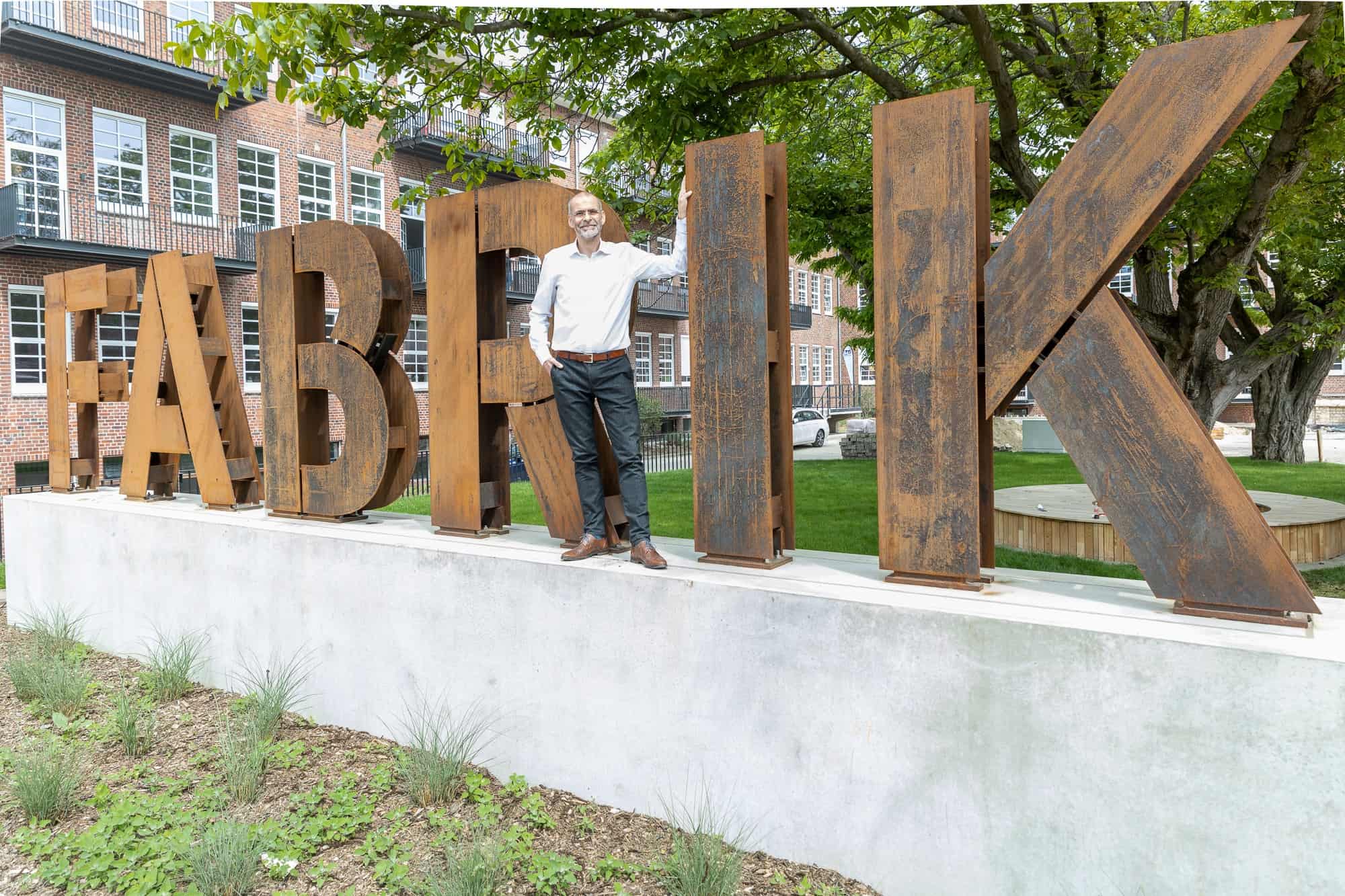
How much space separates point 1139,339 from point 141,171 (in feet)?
74.2

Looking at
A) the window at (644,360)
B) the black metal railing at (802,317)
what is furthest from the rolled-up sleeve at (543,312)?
the black metal railing at (802,317)

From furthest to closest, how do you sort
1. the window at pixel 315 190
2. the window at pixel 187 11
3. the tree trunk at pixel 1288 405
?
1. the window at pixel 315 190
2. the window at pixel 187 11
3. the tree trunk at pixel 1288 405

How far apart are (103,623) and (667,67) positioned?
20.4ft

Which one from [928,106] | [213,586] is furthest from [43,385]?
[928,106]

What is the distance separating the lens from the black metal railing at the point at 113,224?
17672 mm

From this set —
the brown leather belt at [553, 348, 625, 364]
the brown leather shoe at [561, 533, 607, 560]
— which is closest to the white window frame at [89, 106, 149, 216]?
the brown leather belt at [553, 348, 625, 364]

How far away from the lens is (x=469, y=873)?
3.20 meters

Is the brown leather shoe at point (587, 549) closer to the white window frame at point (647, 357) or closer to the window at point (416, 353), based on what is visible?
the window at point (416, 353)

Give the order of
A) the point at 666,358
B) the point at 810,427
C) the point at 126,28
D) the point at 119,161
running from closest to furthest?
the point at 126,28
the point at 119,161
the point at 810,427
the point at 666,358

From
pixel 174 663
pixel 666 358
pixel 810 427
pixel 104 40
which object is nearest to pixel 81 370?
pixel 174 663

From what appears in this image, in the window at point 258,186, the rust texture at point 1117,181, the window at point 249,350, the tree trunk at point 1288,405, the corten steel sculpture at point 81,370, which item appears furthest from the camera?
the window at point 258,186

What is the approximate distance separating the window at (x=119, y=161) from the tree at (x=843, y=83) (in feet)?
44.7

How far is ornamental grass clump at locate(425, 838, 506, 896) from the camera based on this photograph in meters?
3.17

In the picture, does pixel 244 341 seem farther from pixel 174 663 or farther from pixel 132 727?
pixel 132 727
